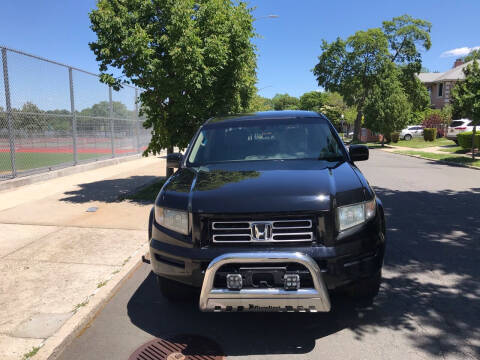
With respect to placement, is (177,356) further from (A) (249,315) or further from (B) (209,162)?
(B) (209,162)

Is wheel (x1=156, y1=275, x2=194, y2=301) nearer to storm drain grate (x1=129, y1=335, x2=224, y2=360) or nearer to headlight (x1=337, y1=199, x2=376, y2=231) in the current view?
storm drain grate (x1=129, y1=335, x2=224, y2=360)

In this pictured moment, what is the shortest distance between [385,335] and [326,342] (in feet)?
1.62

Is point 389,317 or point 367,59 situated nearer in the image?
point 389,317

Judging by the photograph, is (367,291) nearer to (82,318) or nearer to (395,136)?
(82,318)

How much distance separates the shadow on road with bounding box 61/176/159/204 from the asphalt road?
4950mm

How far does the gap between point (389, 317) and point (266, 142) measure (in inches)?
83.1

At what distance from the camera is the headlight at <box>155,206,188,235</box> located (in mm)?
3129

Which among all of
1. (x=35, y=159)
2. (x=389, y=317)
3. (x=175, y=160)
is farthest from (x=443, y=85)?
(x=389, y=317)

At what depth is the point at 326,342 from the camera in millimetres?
3139

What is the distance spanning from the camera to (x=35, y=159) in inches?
Answer: 484

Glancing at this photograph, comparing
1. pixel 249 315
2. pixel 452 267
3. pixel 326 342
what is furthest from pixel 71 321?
pixel 452 267

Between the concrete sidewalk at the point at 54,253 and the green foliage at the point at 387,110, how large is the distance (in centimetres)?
2895

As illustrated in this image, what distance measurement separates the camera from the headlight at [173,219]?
123 inches

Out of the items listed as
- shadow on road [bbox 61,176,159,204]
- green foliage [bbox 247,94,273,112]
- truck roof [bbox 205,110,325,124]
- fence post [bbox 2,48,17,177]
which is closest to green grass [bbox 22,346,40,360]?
truck roof [bbox 205,110,325,124]
